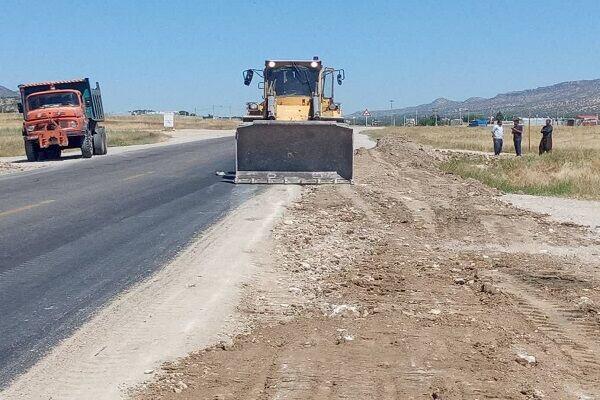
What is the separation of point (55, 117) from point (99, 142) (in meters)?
4.08

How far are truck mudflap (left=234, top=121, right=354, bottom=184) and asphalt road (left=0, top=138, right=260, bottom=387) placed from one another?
1120mm

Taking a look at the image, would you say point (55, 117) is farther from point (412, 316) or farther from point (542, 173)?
point (412, 316)

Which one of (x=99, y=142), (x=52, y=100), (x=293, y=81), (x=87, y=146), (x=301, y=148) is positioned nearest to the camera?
(x=301, y=148)

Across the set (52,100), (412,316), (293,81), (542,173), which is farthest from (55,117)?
(412,316)

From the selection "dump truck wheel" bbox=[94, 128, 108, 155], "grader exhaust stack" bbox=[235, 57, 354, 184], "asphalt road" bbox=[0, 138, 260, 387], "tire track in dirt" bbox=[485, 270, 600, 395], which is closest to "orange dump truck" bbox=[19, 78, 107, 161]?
"dump truck wheel" bbox=[94, 128, 108, 155]

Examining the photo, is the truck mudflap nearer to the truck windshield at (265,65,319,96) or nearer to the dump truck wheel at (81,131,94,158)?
the truck windshield at (265,65,319,96)

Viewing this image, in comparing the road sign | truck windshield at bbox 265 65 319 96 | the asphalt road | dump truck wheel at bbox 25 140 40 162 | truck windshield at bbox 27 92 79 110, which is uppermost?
truck windshield at bbox 265 65 319 96

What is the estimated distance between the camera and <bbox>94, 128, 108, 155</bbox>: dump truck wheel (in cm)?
3356

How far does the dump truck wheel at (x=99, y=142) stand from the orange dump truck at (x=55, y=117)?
1.24m

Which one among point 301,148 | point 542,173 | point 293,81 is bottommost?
point 542,173

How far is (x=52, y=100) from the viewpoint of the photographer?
3052 centimetres

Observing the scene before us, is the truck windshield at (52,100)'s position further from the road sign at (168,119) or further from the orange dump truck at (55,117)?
the road sign at (168,119)

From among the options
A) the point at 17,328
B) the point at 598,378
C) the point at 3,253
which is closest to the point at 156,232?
the point at 3,253

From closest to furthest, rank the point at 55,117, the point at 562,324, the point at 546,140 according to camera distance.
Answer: the point at 562,324
the point at 55,117
the point at 546,140
